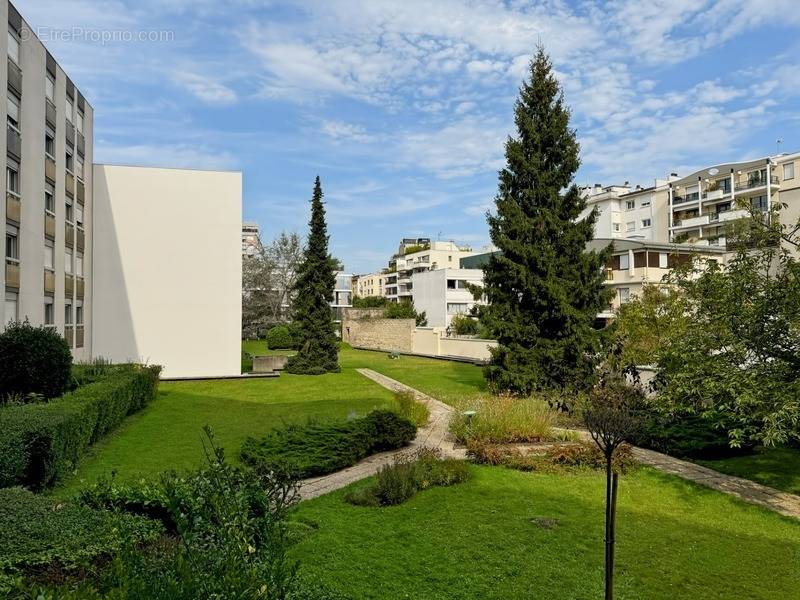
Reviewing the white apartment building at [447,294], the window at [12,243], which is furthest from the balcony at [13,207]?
the white apartment building at [447,294]

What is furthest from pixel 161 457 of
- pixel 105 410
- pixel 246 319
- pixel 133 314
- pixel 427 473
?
pixel 246 319

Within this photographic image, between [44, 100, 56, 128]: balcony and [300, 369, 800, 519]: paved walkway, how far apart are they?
61.7 ft

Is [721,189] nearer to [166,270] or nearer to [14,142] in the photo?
[166,270]

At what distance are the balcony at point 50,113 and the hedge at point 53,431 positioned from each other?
1280 cm

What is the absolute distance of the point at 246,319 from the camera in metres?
49.5

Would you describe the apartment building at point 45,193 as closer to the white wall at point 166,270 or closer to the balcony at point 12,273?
the balcony at point 12,273

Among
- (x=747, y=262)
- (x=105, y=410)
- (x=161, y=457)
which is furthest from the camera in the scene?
(x=105, y=410)

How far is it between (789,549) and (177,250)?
25.1 m

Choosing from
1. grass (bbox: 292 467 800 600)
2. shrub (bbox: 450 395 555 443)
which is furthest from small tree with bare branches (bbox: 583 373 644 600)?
shrub (bbox: 450 395 555 443)

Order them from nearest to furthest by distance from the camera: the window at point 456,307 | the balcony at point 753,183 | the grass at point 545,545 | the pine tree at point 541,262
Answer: the grass at point 545,545
the pine tree at point 541,262
the balcony at point 753,183
the window at point 456,307

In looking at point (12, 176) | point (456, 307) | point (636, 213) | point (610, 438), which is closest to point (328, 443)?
point (610, 438)

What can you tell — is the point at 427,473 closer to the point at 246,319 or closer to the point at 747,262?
the point at 747,262

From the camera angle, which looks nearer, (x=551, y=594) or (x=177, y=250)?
(x=551, y=594)

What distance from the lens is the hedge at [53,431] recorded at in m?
8.47
